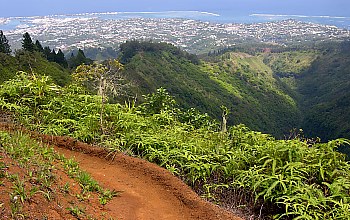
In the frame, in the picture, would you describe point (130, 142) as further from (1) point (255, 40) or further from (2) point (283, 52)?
(1) point (255, 40)

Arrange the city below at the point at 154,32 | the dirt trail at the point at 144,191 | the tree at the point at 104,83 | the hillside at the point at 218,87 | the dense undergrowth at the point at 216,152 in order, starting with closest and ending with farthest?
1. the dirt trail at the point at 144,191
2. the dense undergrowth at the point at 216,152
3. the tree at the point at 104,83
4. the hillside at the point at 218,87
5. the city below at the point at 154,32

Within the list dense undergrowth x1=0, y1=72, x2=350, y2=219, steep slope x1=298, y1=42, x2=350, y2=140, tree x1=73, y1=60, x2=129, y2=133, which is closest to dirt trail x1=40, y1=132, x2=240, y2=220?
dense undergrowth x1=0, y1=72, x2=350, y2=219

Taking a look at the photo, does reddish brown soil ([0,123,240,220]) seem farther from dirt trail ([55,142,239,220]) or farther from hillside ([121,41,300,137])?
hillside ([121,41,300,137])

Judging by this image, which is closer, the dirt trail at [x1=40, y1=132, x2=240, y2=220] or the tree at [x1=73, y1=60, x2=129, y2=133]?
the dirt trail at [x1=40, y1=132, x2=240, y2=220]

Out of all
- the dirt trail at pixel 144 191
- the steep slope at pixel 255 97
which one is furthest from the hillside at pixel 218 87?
the dirt trail at pixel 144 191

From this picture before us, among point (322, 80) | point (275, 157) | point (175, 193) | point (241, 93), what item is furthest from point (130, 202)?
point (322, 80)

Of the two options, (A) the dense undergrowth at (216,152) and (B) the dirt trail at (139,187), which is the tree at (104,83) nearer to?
(A) the dense undergrowth at (216,152)

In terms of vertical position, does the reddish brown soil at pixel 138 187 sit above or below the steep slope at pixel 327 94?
above
